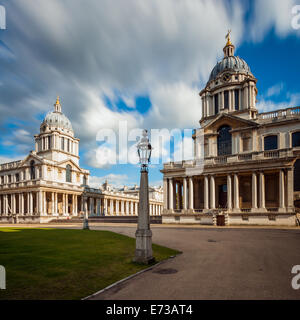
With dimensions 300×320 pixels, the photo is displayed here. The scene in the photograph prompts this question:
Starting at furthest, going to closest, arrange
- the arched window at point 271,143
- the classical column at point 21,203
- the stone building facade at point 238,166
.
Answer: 1. the classical column at point 21,203
2. the arched window at point 271,143
3. the stone building facade at point 238,166

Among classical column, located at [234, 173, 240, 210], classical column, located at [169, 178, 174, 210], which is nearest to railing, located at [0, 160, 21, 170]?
classical column, located at [169, 178, 174, 210]

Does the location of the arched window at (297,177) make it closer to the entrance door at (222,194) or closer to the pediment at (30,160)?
the entrance door at (222,194)

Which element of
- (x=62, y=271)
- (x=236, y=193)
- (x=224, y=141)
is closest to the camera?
(x=62, y=271)

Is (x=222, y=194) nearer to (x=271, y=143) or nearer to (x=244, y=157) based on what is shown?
(x=244, y=157)

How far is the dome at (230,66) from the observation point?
173ft

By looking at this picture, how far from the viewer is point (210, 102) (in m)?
53.7

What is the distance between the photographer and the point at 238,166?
37.2 metres

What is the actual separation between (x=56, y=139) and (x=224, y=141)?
53.9 m

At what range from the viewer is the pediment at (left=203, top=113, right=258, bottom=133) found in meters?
43.0

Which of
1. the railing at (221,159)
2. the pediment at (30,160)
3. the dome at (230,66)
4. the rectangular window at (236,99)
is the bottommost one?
the railing at (221,159)

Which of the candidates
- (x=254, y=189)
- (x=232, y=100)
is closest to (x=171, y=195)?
(x=254, y=189)

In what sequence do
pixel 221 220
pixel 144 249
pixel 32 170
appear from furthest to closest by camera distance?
pixel 32 170, pixel 221 220, pixel 144 249

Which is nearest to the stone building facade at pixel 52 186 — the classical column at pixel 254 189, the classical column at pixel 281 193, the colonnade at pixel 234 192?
the colonnade at pixel 234 192

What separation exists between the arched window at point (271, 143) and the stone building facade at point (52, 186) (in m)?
39.0
